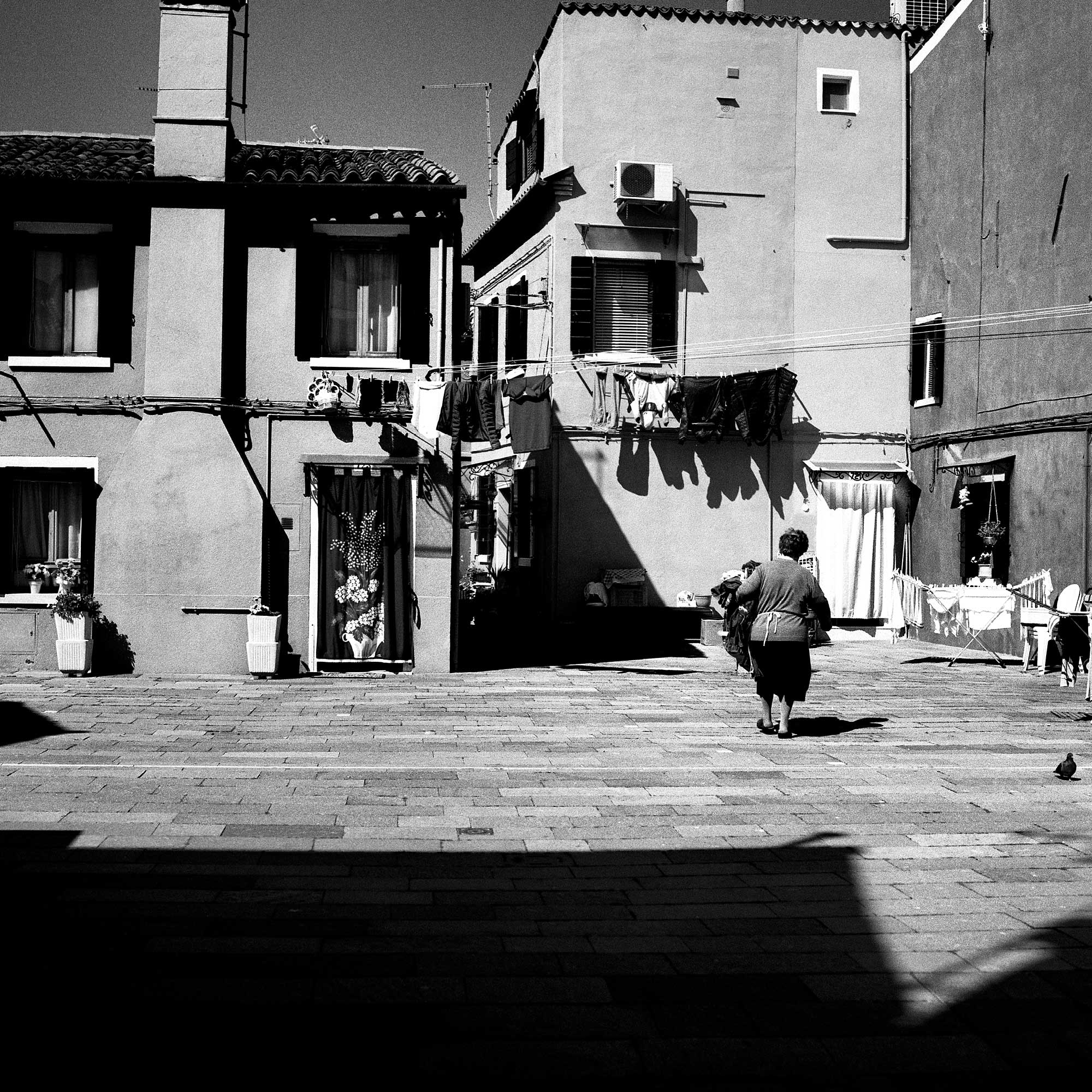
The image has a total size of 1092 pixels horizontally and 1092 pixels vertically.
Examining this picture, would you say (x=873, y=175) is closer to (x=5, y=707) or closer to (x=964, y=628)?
(x=964, y=628)

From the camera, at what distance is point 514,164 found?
82.8 feet

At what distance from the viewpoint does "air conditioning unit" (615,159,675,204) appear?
2223 centimetres

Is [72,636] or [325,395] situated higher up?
[325,395]

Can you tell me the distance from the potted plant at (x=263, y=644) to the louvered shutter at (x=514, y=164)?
11.9 meters

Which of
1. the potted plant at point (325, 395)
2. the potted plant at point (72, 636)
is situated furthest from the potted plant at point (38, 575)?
the potted plant at point (325, 395)

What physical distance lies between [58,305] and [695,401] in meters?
10.2

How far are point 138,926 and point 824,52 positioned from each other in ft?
71.6

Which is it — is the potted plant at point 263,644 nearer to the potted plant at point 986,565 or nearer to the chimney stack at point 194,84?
the chimney stack at point 194,84

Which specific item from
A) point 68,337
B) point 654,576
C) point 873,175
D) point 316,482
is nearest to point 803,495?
point 654,576

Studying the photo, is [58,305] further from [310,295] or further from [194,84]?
[194,84]

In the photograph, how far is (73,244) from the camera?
1733 centimetres

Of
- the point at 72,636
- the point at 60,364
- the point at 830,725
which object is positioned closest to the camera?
the point at 830,725

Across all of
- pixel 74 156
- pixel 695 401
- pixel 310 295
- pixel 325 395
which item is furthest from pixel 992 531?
pixel 74 156

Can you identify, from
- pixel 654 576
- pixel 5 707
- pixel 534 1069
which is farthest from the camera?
pixel 654 576
